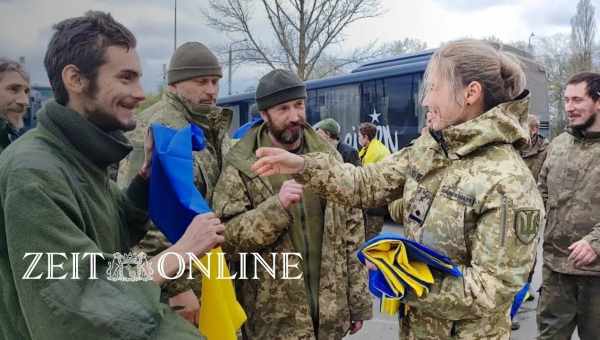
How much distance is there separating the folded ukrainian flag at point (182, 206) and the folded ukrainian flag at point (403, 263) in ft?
1.98

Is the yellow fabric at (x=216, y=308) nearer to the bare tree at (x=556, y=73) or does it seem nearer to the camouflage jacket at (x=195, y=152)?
the camouflage jacket at (x=195, y=152)

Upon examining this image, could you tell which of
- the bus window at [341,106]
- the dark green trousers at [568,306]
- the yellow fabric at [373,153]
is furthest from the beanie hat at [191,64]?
the bus window at [341,106]

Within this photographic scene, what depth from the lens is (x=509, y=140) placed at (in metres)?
1.79

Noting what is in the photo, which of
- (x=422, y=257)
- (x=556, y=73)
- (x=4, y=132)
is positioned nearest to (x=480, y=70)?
(x=422, y=257)

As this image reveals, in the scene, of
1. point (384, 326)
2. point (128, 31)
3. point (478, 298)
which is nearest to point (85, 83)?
point (128, 31)

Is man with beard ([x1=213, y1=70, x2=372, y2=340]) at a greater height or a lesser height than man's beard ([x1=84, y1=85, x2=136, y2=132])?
lesser

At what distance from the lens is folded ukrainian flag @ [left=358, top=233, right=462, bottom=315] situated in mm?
1642

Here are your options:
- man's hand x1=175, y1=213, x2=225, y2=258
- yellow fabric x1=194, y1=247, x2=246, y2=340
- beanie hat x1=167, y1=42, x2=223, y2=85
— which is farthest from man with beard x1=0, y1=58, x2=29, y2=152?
man's hand x1=175, y1=213, x2=225, y2=258

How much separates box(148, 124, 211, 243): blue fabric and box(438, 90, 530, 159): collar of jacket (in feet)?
3.17

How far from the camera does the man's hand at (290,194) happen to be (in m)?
2.22

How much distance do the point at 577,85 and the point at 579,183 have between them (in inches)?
29.9

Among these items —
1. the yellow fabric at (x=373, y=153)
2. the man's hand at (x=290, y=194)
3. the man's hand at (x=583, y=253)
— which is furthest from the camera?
the yellow fabric at (x=373, y=153)

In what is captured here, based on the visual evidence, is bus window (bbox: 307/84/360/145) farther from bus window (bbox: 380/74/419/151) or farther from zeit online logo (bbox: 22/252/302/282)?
zeit online logo (bbox: 22/252/302/282)

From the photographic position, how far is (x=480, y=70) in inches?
70.7
